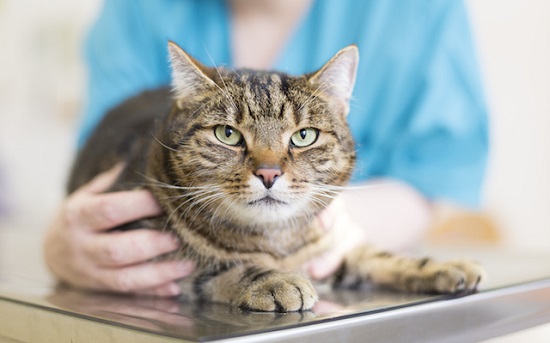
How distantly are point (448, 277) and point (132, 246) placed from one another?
45 cm

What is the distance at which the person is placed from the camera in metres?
1.43

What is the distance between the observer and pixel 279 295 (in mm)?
714

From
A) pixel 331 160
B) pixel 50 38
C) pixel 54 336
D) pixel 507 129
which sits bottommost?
pixel 54 336

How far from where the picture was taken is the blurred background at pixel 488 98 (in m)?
2.31

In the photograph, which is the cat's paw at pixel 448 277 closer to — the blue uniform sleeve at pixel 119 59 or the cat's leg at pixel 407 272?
the cat's leg at pixel 407 272

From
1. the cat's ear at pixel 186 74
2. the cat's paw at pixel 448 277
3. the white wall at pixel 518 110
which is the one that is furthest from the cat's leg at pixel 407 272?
the white wall at pixel 518 110

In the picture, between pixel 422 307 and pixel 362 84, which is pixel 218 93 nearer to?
pixel 422 307

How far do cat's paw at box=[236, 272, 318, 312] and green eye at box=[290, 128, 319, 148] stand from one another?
0.18 meters

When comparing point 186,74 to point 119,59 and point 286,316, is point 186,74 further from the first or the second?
point 119,59

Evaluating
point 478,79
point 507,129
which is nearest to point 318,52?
point 478,79

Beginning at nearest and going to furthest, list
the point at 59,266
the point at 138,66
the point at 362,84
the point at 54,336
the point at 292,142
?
the point at 54,336, the point at 292,142, the point at 59,266, the point at 362,84, the point at 138,66

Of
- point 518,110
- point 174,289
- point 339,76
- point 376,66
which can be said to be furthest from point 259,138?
point 518,110

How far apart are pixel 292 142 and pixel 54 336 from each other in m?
0.38

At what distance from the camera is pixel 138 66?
166 centimetres
